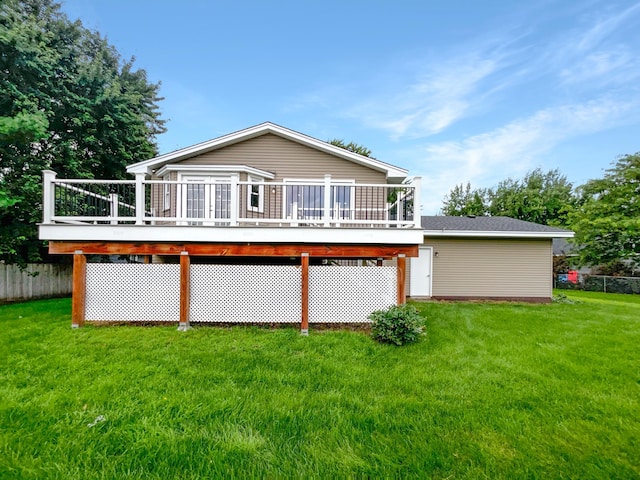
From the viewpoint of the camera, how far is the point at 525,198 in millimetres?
29297

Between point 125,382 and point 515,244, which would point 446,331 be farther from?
point 515,244

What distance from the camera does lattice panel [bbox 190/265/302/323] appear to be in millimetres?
6105

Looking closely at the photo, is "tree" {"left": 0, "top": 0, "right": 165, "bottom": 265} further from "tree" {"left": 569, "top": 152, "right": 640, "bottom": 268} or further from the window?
"tree" {"left": 569, "top": 152, "right": 640, "bottom": 268}

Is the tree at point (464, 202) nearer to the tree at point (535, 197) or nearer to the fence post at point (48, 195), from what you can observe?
the tree at point (535, 197)

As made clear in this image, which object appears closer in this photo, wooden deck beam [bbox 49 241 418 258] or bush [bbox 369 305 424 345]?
bush [bbox 369 305 424 345]

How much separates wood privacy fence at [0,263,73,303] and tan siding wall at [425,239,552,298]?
Answer: 13.5 meters

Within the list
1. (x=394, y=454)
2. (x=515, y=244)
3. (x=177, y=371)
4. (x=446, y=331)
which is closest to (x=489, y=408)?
(x=394, y=454)

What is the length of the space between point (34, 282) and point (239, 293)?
9.07m

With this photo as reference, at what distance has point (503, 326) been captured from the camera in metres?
6.82

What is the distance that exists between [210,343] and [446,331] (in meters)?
4.55

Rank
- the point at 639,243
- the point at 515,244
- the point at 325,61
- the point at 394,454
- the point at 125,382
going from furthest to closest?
the point at 639,243
the point at 325,61
the point at 515,244
the point at 125,382
the point at 394,454

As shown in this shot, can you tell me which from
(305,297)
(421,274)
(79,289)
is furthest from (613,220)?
(79,289)

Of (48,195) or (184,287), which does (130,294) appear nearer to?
(184,287)

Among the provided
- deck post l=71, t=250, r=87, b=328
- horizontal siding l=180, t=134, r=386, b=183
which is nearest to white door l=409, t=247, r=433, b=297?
horizontal siding l=180, t=134, r=386, b=183
